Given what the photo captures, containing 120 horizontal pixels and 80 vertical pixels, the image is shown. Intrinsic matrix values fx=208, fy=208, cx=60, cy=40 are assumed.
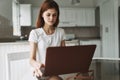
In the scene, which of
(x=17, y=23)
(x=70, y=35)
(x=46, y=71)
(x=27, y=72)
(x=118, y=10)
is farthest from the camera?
(x=70, y=35)

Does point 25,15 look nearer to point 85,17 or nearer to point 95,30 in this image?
point 85,17

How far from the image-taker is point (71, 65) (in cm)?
85

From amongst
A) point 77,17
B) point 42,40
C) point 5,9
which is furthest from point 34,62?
point 77,17

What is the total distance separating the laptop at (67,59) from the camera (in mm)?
797

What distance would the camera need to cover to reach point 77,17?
718cm

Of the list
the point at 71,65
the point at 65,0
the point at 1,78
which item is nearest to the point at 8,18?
the point at 1,78

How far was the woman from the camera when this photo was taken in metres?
0.97

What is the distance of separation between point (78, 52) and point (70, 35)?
20.4 ft

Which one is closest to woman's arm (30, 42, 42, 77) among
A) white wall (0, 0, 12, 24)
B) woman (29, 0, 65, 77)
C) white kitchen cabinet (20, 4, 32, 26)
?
woman (29, 0, 65, 77)

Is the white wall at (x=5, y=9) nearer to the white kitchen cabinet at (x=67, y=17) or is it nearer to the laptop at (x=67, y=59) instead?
the laptop at (x=67, y=59)

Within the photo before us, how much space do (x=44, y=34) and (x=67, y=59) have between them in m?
0.26

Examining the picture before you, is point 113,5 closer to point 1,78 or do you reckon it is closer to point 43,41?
point 1,78

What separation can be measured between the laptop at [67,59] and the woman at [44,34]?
10cm

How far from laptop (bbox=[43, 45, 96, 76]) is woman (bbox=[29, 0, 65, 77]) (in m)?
0.10
